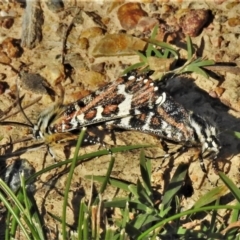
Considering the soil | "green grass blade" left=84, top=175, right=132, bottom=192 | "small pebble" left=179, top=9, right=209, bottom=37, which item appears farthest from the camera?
"small pebble" left=179, top=9, right=209, bottom=37

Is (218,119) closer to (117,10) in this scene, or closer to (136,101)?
(136,101)

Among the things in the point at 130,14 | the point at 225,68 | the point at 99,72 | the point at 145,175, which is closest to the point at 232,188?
the point at 145,175

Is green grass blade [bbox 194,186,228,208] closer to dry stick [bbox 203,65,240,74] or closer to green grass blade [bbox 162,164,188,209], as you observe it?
green grass blade [bbox 162,164,188,209]

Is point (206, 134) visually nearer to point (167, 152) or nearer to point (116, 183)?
point (167, 152)

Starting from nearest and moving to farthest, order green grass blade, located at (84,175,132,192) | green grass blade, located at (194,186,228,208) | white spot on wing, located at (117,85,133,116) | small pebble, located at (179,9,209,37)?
green grass blade, located at (194,186,228,208) < green grass blade, located at (84,175,132,192) < white spot on wing, located at (117,85,133,116) < small pebble, located at (179,9,209,37)

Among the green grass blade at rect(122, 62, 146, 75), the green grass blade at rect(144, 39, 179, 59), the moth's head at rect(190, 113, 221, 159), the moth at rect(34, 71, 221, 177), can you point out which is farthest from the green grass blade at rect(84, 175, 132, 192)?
the green grass blade at rect(144, 39, 179, 59)

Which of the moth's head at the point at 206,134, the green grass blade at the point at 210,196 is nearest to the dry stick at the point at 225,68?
the moth's head at the point at 206,134

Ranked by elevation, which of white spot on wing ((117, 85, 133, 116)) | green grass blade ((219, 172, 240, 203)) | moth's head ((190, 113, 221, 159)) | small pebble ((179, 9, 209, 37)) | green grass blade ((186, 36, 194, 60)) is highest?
small pebble ((179, 9, 209, 37))
